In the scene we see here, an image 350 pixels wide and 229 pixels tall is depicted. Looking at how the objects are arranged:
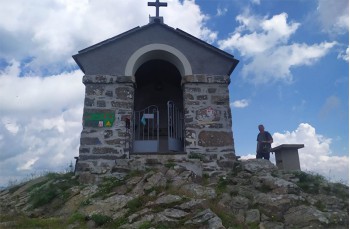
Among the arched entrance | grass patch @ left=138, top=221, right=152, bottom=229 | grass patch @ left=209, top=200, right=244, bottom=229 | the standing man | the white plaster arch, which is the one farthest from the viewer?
the arched entrance

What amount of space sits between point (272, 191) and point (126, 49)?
545 cm

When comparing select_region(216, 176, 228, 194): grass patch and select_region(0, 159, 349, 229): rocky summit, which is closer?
select_region(0, 159, 349, 229): rocky summit

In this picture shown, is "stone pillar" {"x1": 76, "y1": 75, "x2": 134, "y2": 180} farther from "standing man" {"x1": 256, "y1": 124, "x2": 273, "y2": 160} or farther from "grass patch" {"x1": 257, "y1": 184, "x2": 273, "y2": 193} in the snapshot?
"standing man" {"x1": 256, "y1": 124, "x2": 273, "y2": 160}

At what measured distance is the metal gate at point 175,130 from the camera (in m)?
9.01

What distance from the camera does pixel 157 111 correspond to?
29.3ft

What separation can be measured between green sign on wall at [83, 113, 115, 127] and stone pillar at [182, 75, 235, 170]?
2053mm

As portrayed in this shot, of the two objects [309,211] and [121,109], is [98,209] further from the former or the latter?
[309,211]

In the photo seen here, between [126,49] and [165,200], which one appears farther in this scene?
[126,49]

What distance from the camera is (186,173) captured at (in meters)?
7.41

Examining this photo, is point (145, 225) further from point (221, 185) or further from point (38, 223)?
point (221, 185)

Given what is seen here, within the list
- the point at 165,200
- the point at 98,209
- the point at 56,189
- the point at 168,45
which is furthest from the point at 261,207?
Answer: the point at 168,45

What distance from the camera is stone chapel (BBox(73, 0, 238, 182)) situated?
8.05 metres

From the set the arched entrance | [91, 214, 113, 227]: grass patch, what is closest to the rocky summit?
[91, 214, 113, 227]: grass patch

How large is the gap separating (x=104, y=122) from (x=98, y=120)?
169 mm
